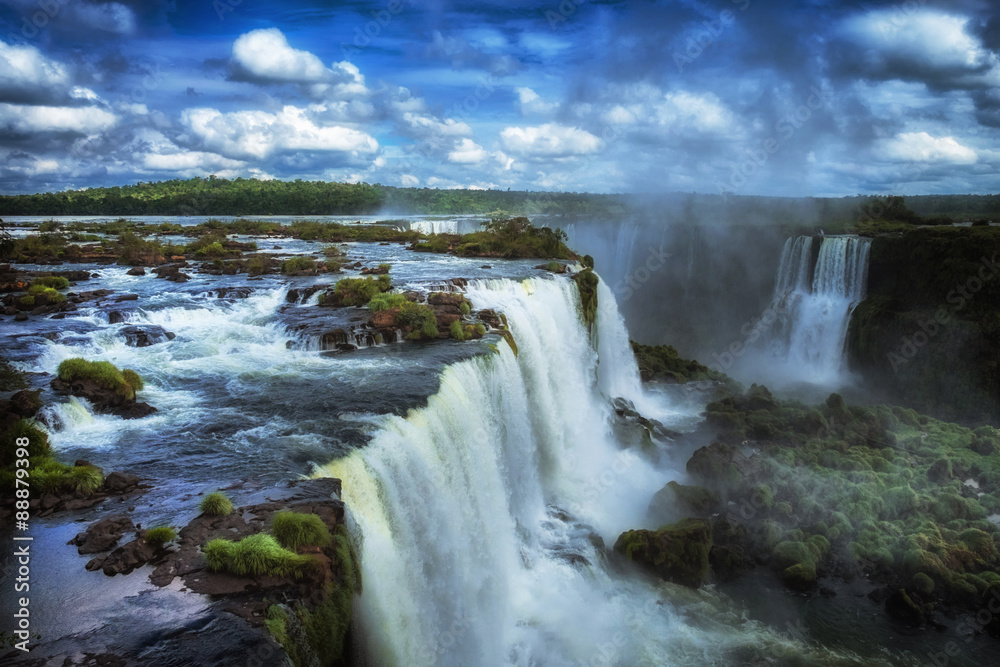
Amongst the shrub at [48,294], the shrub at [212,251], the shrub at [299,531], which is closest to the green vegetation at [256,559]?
the shrub at [299,531]

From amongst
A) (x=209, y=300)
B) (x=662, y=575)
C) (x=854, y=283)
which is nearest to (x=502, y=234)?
(x=209, y=300)

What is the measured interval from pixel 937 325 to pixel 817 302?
774cm

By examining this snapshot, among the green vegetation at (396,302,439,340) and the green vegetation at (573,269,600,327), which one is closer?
the green vegetation at (396,302,439,340)

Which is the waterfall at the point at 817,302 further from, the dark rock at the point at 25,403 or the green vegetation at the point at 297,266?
the dark rock at the point at 25,403

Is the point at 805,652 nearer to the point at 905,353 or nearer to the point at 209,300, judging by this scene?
the point at 209,300

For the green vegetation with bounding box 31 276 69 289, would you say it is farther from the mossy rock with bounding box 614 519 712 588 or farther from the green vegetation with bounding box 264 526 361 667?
the mossy rock with bounding box 614 519 712 588

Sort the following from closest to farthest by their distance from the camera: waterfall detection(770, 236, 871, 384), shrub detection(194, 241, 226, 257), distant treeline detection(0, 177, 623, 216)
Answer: shrub detection(194, 241, 226, 257) → waterfall detection(770, 236, 871, 384) → distant treeline detection(0, 177, 623, 216)

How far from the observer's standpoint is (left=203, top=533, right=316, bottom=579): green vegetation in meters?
6.91

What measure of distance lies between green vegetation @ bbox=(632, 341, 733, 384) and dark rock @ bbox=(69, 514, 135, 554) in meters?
26.5

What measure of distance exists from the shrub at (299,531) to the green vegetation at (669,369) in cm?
2584

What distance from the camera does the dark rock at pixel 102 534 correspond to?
24.8 feet

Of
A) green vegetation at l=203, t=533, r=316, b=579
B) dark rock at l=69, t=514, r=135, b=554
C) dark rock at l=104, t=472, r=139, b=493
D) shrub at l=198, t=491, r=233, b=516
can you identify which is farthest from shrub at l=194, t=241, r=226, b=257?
green vegetation at l=203, t=533, r=316, b=579

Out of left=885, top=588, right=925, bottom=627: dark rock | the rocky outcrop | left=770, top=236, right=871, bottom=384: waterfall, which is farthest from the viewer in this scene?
left=770, top=236, right=871, bottom=384: waterfall

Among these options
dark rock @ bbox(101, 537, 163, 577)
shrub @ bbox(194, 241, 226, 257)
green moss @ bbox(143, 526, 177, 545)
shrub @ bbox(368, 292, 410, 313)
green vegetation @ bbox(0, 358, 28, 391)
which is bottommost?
dark rock @ bbox(101, 537, 163, 577)
